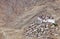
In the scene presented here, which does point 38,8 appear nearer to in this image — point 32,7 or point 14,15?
point 32,7

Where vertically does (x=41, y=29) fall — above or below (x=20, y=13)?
below

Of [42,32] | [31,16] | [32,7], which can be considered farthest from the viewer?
[32,7]

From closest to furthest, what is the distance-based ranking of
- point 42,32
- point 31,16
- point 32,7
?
point 42,32 → point 31,16 → point 32,7

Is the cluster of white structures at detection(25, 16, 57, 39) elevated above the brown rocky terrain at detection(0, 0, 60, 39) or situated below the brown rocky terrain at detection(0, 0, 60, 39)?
below

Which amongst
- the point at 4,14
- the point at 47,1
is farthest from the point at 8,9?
the point at 47,1
